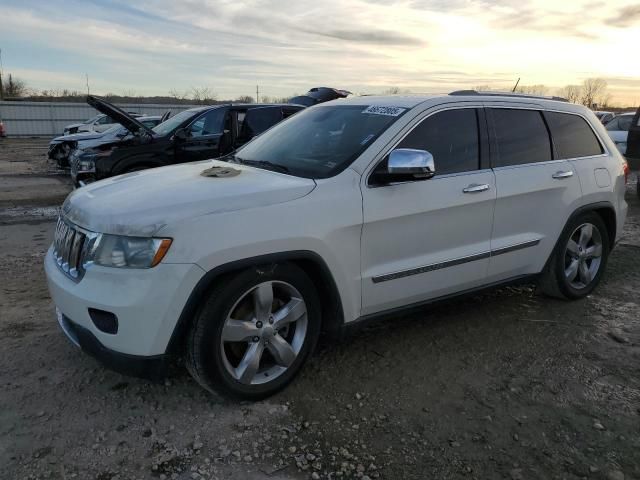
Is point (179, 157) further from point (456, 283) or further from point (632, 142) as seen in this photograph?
point (632, 142)

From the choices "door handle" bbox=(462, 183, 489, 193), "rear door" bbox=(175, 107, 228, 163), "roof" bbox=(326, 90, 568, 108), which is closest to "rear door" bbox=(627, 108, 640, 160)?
"roof" bbox=(326, 90, 568, 108)

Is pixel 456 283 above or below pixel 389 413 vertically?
above

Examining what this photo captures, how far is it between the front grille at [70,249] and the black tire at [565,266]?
3.54 metres

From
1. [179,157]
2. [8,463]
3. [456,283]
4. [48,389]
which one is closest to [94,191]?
[48,389]

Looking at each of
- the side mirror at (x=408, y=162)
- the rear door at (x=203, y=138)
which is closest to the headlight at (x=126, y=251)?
the side mirror at (x=408, y=162)

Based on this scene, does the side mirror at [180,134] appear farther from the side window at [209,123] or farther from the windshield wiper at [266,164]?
the windshield wiper at [266,164]

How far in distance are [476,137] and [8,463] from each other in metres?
3.50

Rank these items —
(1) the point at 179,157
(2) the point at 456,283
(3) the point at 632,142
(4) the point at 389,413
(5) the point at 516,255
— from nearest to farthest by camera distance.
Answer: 1. (4) the point at 389,413
2. (2) the point at 456,283
3. (5) the point at 516,255
4. (1) the point at 179,157
5. (3) the point at 632,142

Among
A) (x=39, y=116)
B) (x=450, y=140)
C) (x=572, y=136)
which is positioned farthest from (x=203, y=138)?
(x=39, y=116)

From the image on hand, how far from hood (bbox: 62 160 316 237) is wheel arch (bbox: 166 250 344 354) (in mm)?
302

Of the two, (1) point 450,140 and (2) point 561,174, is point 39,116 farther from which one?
(2) point 561,174

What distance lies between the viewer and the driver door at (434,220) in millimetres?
3355

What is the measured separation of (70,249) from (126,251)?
→ 0.56 metres

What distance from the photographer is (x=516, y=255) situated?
4.17m
